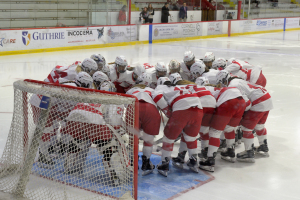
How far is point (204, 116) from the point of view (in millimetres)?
3805

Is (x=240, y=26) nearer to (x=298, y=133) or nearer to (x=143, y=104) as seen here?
(x=298, y=133)

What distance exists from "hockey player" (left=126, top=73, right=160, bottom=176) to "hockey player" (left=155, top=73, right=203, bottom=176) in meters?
0.11

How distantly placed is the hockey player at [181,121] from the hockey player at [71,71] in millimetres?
1110

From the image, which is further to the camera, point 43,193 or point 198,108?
point 198,108

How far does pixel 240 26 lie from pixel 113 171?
17.6 meters

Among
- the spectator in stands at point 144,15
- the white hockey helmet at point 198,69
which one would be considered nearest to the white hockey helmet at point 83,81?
the white hockey helmet at point 198,69

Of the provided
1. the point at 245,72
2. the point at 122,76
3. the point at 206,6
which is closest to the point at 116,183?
the point at 122,76

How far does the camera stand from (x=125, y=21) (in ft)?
48.1

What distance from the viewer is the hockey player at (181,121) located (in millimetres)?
3557

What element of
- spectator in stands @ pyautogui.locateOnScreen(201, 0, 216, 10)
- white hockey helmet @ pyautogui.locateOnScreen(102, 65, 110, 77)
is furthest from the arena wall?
white hockey helmet @ pyautogui.locateOnScreen(102, 65, 110, 77)

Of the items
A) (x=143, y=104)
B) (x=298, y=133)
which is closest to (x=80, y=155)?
(x=143, y=104)

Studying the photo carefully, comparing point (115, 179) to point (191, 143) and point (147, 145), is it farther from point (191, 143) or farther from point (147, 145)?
point (191, 143)

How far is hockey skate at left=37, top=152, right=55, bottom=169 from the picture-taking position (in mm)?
3078

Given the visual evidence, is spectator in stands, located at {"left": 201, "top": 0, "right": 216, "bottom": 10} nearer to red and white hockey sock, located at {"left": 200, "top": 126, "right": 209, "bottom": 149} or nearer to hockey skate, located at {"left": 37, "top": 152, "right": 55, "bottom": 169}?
red and white hockey sock, located at {"left": 200, "top": 126, "right": 209, "bottom": 149}
